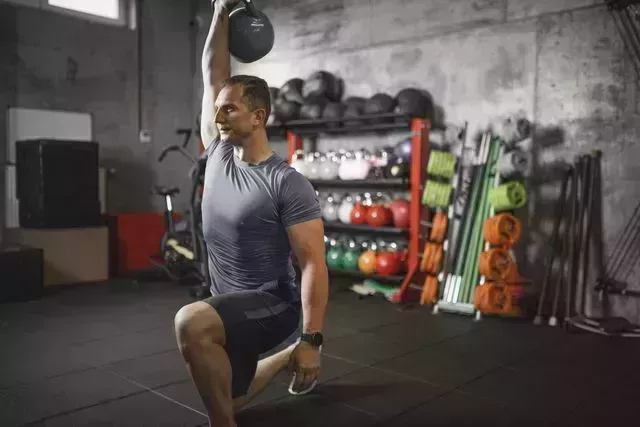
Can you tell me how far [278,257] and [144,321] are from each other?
2453 millimetres

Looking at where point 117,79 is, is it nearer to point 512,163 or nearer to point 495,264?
point 512,163

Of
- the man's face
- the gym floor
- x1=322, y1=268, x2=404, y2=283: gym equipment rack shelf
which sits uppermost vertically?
the man's face

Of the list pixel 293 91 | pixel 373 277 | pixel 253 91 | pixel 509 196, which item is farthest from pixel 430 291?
pixel 253 91

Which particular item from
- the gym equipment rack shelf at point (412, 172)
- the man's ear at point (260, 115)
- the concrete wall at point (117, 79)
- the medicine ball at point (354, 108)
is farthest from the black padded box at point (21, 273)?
the man's ear at point (260, 115)

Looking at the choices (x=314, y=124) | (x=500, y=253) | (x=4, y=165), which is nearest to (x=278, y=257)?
(x=500, y=253)

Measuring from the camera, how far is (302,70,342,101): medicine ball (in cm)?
576

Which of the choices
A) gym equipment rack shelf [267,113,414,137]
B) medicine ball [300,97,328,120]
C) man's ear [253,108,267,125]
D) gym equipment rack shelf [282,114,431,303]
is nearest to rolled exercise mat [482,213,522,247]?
gym equipment rack shelf [282,114,431,303]

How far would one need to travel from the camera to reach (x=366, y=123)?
5434 millimetres

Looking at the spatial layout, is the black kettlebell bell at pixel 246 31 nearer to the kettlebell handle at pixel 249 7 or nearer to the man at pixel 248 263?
the kettlebell handle at pixel 249 7

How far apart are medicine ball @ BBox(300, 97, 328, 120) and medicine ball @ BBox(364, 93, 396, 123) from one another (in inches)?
21.6

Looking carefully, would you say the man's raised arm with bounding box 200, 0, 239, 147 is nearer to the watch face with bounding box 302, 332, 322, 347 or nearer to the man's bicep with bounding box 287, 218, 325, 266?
the man's bicep with bounding box 287, 218, 325, 266

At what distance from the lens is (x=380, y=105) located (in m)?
5.10

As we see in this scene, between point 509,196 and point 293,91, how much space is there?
2639 mm

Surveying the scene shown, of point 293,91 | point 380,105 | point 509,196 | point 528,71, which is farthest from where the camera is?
point 293,91
